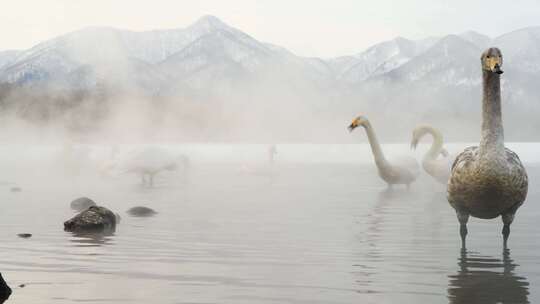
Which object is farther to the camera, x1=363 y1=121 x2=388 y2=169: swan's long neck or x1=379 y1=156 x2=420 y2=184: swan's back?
x1=379 y1=156 x2=420 y2=184: swan's back

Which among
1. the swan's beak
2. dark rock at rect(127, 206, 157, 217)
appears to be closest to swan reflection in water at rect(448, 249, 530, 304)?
the swan's beak

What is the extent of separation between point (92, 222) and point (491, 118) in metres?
6.58

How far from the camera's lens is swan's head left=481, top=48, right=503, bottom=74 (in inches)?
389

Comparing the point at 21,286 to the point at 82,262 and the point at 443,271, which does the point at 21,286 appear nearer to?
the point at 82,262

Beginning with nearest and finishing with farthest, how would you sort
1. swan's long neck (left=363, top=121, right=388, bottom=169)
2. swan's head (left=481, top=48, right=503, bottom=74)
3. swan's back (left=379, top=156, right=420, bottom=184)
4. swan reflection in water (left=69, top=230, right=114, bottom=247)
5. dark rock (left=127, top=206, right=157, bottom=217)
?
swan's head (left=481, top=48, right=503, bottom=74), swan reflection in water (left=69, top=230, right=114, bottom=247), dark rock (left=127, top=206, right=157, bottom=217), swan's long neck (left=363, top=121, right=388, bottom=169), swan's back (left=379, top=156, right=420, bottom=184)

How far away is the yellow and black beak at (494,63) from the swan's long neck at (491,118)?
1.17 feet

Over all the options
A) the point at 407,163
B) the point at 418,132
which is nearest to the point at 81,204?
the point at 418,132

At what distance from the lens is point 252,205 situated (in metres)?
17.8

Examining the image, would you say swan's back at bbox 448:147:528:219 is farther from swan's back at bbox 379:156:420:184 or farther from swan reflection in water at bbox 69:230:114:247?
swan's back at bbox 379:156:420:184

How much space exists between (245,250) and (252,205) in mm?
7275

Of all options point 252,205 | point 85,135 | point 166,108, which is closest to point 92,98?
point 166,108

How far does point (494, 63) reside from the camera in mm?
10008

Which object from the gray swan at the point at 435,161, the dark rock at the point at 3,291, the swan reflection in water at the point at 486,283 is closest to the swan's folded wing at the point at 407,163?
the gray swan at the point at 435,161

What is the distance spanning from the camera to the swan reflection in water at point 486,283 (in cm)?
744
